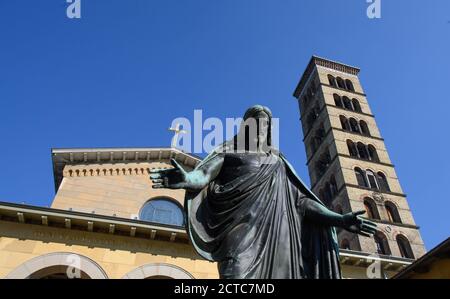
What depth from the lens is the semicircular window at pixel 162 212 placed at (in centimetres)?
2009

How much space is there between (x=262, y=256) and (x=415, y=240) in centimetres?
4140

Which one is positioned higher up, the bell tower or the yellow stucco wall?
the bell tower

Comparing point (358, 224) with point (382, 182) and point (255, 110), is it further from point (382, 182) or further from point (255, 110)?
point (382, 182)

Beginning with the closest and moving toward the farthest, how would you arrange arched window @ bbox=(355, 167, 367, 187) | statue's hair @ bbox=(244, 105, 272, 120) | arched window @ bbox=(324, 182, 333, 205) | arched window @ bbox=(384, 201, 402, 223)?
statue's hair @ bbox=(244, 105, 272, 120)
arched window @ bbox=(384, 201, 402, 223)
arched window @ bbox=(355, 167, 367, 187)
arched window @ bbox=(324, 182, 333, 205)

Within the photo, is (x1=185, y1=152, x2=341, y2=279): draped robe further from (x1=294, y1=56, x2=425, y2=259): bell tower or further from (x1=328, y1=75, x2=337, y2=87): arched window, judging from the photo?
(x1=328, y1=75, x2=337, y2=87): arched window

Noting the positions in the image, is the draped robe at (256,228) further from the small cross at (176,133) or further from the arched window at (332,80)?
the arched window at (332,80)

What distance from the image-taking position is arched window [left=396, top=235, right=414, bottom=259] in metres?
38.2

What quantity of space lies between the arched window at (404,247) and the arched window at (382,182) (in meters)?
6.23

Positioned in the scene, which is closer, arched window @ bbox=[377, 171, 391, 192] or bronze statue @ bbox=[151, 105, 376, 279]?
bronze statue @ bbox=[151, 105, 376, 279]

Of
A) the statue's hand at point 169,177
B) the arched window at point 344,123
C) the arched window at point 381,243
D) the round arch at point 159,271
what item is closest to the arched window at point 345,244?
the arched window at point 381,243

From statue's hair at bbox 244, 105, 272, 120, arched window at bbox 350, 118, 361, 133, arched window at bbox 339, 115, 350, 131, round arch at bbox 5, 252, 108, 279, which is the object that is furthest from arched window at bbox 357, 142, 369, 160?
statue's hair at bbox 244, 105, 272, 120

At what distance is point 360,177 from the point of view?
4444 centimetres
